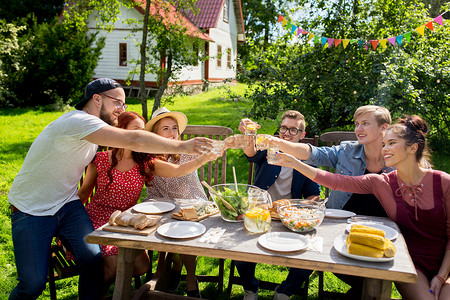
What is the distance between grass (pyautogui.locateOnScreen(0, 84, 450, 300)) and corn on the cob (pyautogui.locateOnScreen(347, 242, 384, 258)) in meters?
1.70

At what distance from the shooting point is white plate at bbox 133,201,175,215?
2681 mm

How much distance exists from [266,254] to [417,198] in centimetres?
128

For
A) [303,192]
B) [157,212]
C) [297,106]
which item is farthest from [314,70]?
[157,212]

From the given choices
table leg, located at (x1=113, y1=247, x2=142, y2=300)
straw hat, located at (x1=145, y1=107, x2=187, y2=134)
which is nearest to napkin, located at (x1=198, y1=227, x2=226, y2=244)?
table leg, located at (x1=113, y1=247, x2=142, y2=300)

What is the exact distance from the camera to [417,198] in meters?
2.60

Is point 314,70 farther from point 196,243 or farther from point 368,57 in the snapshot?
point 196,243

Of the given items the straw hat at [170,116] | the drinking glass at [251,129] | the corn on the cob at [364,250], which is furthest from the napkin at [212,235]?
the straw hat at [170,116]

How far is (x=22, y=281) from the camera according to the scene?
250 centimetres

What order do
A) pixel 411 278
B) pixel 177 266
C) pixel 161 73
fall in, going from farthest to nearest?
pixel 161 73 → pixel 177 266 → pixel 411 278

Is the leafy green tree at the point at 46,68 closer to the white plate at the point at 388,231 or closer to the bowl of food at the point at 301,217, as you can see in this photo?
the bowl of food at the point at 301,217

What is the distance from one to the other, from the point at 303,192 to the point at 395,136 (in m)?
1.10

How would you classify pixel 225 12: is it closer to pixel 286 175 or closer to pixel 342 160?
pixel 286 175

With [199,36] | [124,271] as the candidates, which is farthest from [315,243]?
[199,36]

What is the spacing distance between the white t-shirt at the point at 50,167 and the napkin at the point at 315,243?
5.52 ft
